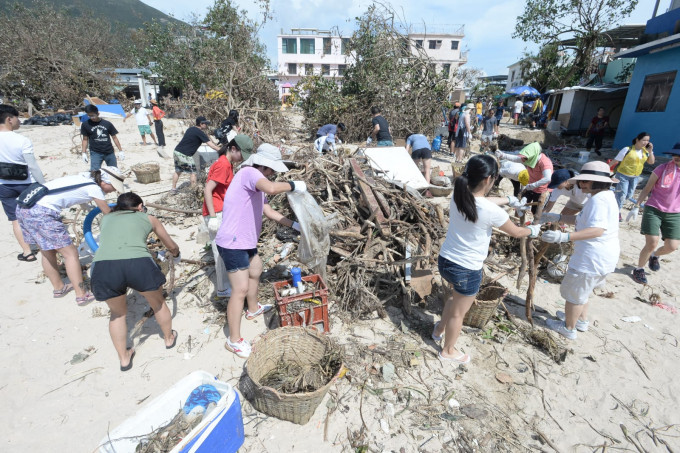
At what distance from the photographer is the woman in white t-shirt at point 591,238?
307cm

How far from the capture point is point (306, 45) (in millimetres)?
43469

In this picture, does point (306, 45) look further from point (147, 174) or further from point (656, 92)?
point (147, 174)

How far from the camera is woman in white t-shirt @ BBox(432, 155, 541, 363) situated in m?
2.64

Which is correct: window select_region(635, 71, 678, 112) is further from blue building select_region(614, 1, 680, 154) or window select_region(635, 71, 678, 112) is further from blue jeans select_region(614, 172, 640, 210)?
blue jeans select_region(614, 172, 640, 210)

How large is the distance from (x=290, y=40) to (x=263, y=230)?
44.9 metres

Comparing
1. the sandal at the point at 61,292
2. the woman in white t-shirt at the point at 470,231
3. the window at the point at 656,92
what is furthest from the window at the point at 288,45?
the woman in white t-shirt at the point at 470,231

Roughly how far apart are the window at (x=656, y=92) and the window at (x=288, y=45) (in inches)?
1580

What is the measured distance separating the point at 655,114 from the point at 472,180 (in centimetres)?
1373

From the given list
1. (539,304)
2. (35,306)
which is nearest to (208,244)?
(35,306)

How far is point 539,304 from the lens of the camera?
4.36 m

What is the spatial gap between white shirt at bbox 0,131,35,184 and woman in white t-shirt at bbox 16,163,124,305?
33.6 inches

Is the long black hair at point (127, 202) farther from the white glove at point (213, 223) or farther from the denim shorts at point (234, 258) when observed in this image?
the white glove at point (213, 223)

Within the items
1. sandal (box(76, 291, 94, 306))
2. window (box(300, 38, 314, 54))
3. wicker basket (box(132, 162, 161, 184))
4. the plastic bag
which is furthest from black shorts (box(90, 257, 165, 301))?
window (box(300, 38, 314, 54))

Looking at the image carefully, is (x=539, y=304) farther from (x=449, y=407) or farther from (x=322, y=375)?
(x=322, y=375)
